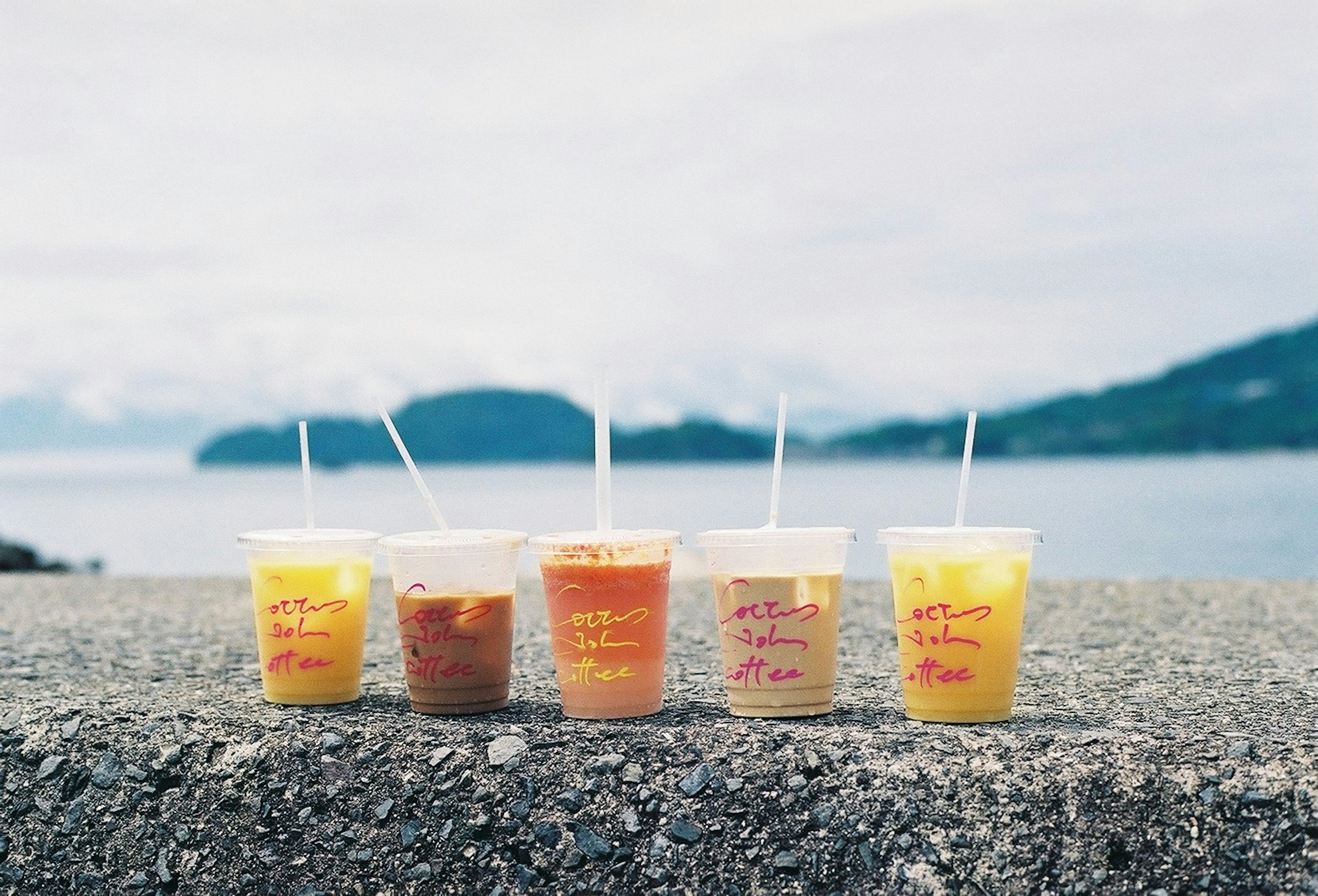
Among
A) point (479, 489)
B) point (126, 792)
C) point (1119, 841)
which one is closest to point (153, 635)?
point (126, 792)

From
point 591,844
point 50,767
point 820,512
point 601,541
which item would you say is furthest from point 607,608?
point 820,512

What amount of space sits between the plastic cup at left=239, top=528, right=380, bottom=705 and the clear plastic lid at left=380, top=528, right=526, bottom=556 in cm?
25

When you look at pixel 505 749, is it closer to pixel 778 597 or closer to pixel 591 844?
pixel 591 844

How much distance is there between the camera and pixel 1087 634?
6848 mm

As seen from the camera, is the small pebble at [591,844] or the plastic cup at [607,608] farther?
the plastic cup at [607,608]

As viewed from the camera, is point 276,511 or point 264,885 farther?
point 276,511

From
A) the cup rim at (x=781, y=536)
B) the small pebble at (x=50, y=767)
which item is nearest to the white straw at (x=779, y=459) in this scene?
the cup rim at (x=781, y=536)

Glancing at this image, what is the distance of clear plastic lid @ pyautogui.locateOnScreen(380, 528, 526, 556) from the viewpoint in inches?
162

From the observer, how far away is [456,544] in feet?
13.6

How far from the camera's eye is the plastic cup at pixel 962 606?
3.95m

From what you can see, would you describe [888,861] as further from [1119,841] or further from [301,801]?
[301,801]

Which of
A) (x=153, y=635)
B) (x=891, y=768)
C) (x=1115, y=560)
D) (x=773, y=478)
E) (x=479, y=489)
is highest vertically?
(x=773, y=478)

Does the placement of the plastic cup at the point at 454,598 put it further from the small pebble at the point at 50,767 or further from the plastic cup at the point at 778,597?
the small pebble at the point at 50,767

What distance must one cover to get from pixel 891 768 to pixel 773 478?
35.0 inches
